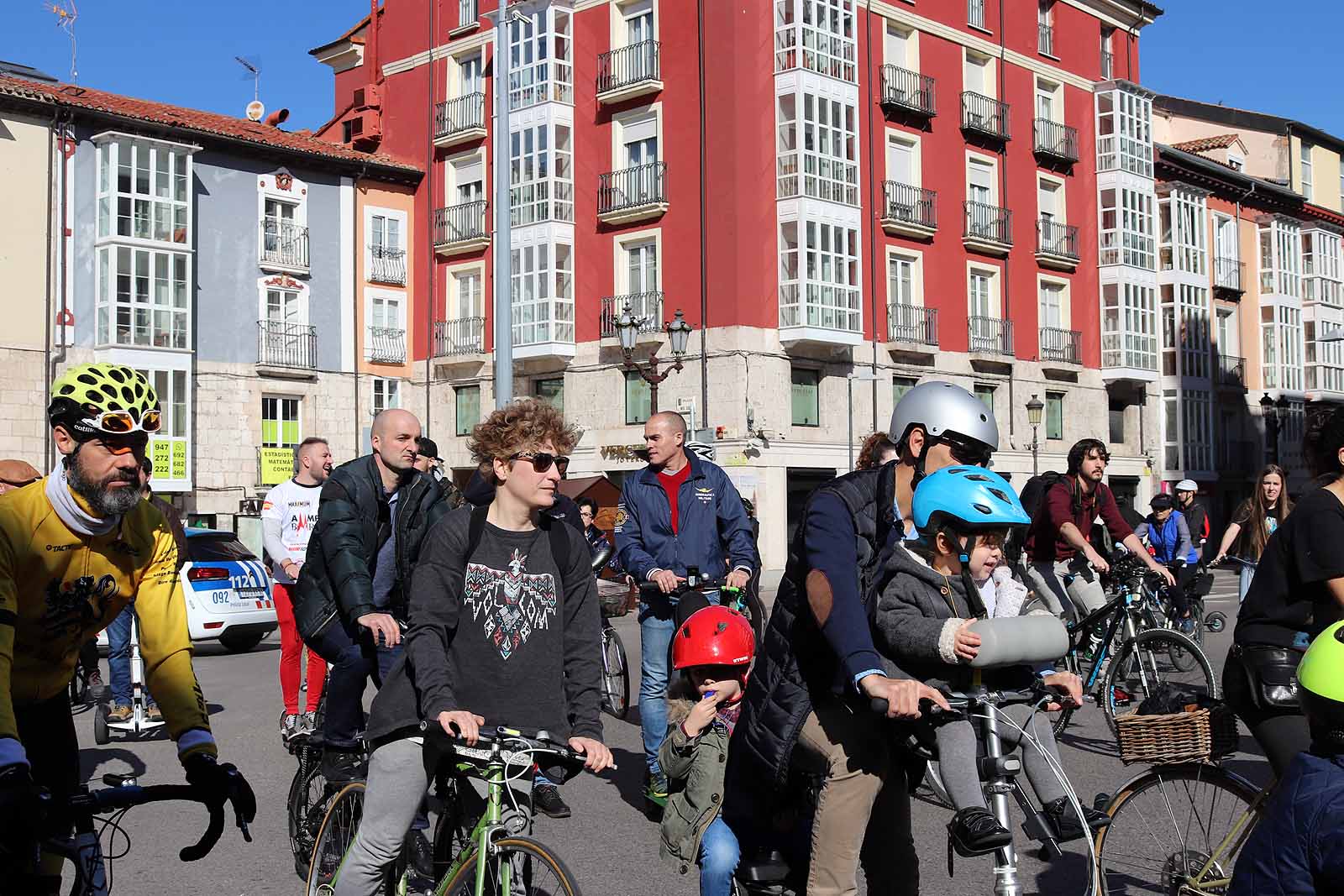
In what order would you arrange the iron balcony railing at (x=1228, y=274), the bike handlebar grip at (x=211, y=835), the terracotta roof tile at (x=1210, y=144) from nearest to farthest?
1. the bike handlebar grip at (x=211, y=835)
2. the iron balcony railing at (x=1228, y=274)
3. the terracotta roof tile at (x=1210, y=144)

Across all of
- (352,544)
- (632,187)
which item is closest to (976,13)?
(632,187)

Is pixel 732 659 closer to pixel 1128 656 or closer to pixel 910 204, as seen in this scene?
pixel 1128 656

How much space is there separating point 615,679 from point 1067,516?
391 cm

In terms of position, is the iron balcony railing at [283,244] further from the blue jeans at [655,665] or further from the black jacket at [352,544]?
the black jacket at [352,544]

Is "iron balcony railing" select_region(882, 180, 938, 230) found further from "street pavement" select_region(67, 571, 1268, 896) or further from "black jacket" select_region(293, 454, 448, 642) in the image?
"black jacket" select_region(293, 454, 448, 642)

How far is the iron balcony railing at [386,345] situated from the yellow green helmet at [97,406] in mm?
38798

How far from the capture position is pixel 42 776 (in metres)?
3.61

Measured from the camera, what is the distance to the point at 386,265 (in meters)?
42.1

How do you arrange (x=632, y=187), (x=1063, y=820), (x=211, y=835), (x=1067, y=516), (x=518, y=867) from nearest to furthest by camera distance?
(x=211, y=835), (x=518, y=867), (x=1063, y=820), (x=1067, y=516), (x=632, y=187)

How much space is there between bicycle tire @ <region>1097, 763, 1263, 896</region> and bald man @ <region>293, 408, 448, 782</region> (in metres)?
2.77

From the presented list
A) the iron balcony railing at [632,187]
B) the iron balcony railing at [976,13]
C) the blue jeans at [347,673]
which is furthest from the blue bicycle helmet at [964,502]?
the iron balcony railing at [976,13]

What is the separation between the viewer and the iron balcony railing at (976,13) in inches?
1630

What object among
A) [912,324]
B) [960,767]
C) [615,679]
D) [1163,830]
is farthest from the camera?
[912,324]

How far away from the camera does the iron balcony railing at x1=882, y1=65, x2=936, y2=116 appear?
38.1m
